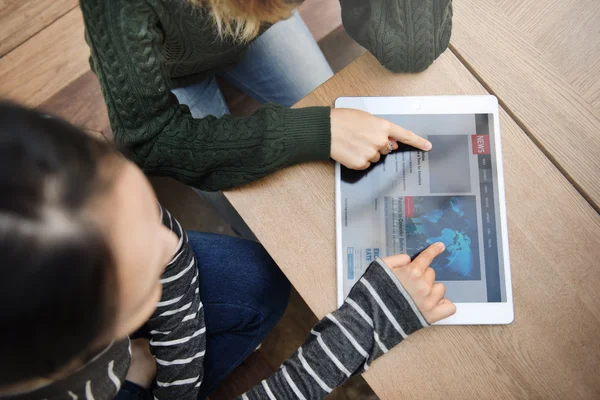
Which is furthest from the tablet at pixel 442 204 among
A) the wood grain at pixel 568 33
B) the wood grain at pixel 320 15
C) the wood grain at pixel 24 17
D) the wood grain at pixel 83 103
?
the wood grain at pixel 24 17

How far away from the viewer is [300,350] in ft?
1.94

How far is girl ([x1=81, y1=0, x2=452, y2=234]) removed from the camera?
0.52m

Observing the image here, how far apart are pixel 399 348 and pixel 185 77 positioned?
0.56 metres

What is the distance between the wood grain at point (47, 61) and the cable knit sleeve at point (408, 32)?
0.72m

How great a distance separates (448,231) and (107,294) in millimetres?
399

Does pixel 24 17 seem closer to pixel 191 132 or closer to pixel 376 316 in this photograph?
pixel 191 132

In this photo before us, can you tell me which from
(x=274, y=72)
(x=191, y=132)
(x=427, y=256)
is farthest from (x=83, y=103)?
(x=427, y=256)

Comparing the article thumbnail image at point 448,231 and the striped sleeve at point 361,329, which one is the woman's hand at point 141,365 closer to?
the striped sleeve at point 361,329

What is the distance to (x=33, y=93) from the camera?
101 cm

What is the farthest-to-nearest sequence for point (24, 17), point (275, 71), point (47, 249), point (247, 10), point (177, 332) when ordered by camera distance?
point (24, 17) < point (275, 71) < point (177, 332) < point (247, 10) < point (47, 249)

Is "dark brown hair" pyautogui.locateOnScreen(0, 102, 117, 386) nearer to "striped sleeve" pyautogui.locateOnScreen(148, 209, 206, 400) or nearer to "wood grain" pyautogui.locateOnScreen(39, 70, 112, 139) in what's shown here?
"striped sleeve" pyautogui.locateOnScreen(148, 209, 206, 400)

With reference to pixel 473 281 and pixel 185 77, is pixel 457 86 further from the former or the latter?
pixel 185 77

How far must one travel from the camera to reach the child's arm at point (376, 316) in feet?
1.77

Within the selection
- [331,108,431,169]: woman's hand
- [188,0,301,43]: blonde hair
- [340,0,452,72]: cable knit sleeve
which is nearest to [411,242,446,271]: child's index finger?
[331,108,431,169]: woman's hand
